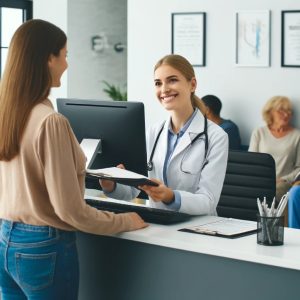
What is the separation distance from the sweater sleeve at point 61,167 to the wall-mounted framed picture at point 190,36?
4.02 meters

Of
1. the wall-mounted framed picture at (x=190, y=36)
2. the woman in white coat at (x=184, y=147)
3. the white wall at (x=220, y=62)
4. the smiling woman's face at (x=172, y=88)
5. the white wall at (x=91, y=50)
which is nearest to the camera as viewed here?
the woman in white coat at (x=184, y=147)

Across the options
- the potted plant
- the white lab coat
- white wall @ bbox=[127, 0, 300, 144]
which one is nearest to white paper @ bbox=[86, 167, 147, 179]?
the white lab coat

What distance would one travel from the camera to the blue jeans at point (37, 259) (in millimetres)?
2221

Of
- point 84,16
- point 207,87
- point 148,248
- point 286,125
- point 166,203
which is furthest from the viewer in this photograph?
point 84,16

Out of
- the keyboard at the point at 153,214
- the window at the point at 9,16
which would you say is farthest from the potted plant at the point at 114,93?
the keyboard at the point at 153,214

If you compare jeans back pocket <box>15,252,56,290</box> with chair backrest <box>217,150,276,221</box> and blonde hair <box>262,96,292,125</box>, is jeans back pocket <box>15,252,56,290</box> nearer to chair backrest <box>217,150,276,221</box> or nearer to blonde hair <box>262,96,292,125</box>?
chair backrest <box>217,150,276,221</box>

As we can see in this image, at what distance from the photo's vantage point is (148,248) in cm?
248

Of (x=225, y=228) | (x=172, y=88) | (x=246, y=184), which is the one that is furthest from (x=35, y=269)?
(x=246, y=184)

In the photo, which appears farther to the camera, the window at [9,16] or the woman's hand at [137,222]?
the window at [9,16]

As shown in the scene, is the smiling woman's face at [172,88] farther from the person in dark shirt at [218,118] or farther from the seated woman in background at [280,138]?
the person in dark shirt at [218,118]

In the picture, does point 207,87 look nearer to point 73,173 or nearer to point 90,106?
point 90,106

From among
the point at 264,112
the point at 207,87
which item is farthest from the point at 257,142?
the point at 207,87

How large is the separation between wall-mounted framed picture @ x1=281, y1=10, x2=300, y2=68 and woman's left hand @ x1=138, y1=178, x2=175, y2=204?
3387 millimetres

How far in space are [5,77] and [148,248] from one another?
77cm
